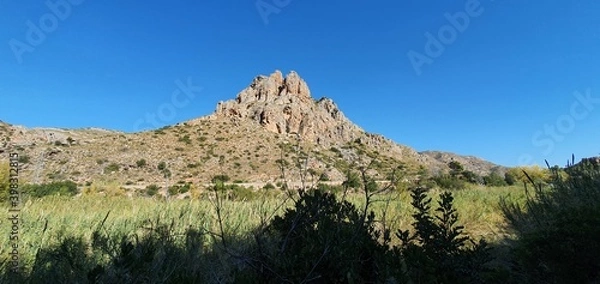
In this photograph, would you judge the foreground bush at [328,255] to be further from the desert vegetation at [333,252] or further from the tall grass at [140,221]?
the tall grass at [140,221]

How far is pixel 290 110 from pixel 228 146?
21478 millimetres

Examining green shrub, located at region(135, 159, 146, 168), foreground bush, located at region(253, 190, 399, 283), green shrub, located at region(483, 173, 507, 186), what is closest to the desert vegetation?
foreground bush, located at region(253, 190, 399, 283)

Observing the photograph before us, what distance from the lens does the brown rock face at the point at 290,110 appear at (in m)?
62.6

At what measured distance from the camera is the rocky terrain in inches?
1345

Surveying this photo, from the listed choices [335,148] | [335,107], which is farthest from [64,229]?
[335,107]

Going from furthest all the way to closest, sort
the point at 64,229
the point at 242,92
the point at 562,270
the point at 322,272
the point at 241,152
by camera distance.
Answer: the point at 242,92 < the point at 241,152 < the point at 64,229 < the point at 562,270 < the point at 322,272

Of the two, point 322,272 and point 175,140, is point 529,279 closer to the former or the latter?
point 322,272

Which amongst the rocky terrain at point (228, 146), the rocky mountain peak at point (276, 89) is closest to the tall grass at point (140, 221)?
→ the rocky terrain at point (228, 146)

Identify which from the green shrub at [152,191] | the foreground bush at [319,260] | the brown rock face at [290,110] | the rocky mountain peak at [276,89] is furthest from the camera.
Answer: the rocky mountain peak at [276,89]

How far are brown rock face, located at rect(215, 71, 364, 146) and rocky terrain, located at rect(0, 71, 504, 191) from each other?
0.63ft

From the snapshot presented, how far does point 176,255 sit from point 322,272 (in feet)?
5.86

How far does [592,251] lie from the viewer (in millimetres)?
2215

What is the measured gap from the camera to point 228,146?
1893 inches

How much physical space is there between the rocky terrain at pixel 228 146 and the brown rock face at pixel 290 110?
0.19 metres
